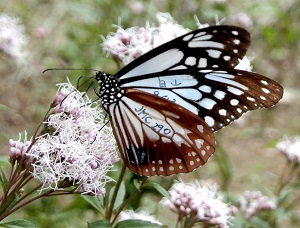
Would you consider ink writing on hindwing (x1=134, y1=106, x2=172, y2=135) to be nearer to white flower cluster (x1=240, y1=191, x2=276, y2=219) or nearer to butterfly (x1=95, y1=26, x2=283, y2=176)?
butterfly (x1=95, y1=26, x2=283, y2=176)

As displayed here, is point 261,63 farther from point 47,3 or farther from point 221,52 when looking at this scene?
point 221,52

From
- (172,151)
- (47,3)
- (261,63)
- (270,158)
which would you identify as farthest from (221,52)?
(261,63)

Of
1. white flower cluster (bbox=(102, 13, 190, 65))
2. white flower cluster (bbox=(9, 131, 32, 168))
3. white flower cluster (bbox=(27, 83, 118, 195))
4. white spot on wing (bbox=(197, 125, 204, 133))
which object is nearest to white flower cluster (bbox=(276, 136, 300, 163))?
white flower cluster (bbox=(102, 13, 190, 65))

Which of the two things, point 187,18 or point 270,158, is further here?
point 270,158

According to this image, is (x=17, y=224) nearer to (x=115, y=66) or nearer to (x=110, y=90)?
(x=110, y=90)

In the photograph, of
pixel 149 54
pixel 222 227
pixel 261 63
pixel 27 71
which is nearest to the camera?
pixel 149 54

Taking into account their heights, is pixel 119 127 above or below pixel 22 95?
below

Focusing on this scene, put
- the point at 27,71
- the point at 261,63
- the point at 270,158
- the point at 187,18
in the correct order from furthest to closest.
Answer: the point at 261,63 < the point at 270,158 < the point at 27,71 < the point at 187,18
